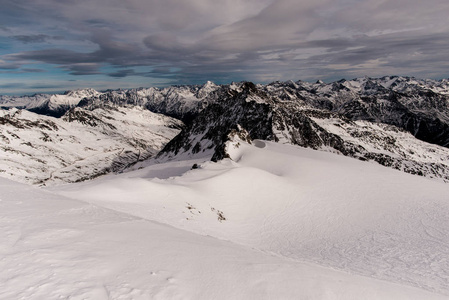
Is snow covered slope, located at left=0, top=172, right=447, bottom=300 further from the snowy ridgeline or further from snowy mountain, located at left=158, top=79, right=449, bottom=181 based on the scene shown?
snowy mountain, located at left=158, top=79, right=449, bottom=181

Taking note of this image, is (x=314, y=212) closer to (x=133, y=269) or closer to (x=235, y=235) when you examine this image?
(x=235, y=235)

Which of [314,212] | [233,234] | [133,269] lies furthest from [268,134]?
[133,269]

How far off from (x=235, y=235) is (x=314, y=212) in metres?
13.2

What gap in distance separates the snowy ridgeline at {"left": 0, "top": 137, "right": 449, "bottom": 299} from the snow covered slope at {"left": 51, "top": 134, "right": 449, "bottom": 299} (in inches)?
6.9

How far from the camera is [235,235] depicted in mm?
27016

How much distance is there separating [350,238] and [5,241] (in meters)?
29.9

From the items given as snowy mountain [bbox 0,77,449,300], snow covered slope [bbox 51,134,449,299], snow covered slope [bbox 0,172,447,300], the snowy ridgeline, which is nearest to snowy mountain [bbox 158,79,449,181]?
snowy mountain [bbox 0,77,449,300]

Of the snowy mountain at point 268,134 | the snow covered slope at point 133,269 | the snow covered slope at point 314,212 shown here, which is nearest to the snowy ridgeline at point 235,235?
the snow covered slope at point 133,269

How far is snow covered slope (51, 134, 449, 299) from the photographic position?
20922 millimetres

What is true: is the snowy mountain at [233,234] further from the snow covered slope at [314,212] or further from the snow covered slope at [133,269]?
the snow covered slope at [314,212]

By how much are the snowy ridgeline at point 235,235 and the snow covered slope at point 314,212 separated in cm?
18

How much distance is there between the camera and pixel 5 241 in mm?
9898

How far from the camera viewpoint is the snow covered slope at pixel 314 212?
824 inches

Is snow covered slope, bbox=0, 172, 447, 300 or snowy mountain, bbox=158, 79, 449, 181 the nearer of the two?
snow covered slope, bbox=0, 172, 447, 300
